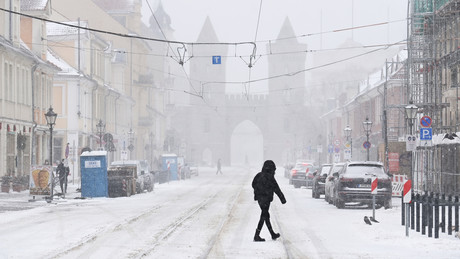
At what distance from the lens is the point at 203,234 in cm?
1873

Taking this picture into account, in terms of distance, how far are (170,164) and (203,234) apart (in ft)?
174

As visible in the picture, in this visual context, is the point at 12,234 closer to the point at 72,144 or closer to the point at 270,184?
the point at 270,184

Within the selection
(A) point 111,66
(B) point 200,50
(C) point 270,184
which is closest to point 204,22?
(B) point 200,50

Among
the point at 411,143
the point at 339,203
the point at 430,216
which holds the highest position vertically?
the point at 411,143

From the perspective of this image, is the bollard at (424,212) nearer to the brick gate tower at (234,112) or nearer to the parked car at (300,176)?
the parked car at (300,176)

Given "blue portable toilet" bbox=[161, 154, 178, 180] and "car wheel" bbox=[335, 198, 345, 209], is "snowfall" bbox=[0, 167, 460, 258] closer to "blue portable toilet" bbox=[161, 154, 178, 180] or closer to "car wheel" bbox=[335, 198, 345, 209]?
"car wheel" bbox=[335, 198, 345, 209]

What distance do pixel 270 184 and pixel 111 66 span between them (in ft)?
211

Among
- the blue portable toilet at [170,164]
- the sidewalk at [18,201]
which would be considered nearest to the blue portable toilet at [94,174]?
the sidewalk at [18,201]

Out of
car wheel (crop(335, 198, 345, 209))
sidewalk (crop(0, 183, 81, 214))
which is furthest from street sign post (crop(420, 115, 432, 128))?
sidewalk (crop(0, 183, 81, 214))

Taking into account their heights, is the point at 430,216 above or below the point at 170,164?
above

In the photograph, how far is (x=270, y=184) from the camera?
695 inches

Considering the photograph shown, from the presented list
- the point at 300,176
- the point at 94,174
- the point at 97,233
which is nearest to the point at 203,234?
the point at 97,233

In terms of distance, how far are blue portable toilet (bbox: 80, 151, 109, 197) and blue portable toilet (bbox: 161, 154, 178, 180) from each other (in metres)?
30.1

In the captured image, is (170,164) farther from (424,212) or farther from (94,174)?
(424,212)
